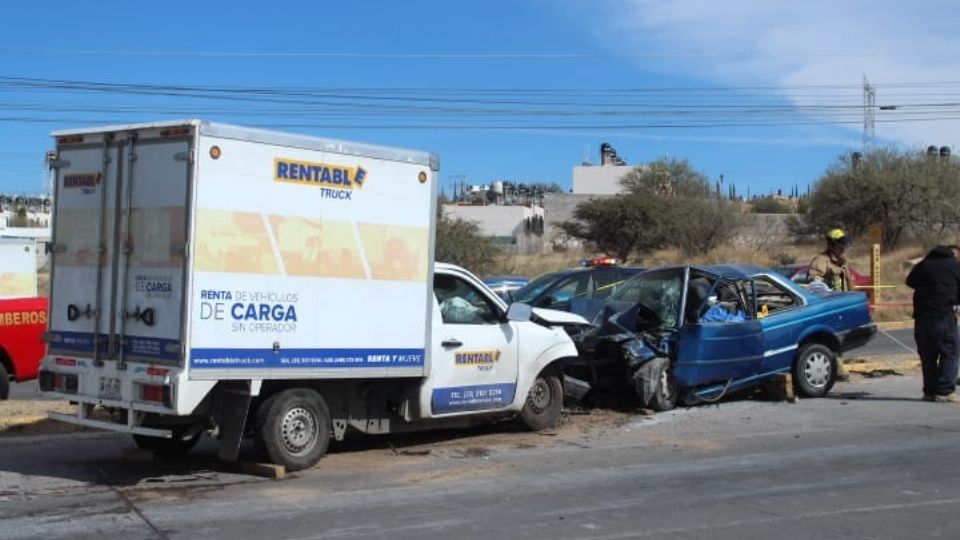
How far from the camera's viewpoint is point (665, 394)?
1162 cm

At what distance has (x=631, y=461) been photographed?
901 centimetres

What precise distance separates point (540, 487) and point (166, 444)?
3.51 m

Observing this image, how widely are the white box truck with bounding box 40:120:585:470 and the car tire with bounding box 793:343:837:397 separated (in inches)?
206

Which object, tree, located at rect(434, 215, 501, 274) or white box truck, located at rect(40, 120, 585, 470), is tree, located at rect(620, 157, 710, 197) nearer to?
tree, located at rect(434, 215, 501, 274)

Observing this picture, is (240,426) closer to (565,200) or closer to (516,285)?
(516,285)

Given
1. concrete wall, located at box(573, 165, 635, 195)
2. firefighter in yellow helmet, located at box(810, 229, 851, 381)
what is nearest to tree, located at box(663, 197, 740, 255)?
firefighter in yellow helmet, located at box(810, 229, 851, 381)

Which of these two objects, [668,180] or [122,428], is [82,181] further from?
[668,180]

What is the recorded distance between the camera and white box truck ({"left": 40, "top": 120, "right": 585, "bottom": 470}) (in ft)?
25.0

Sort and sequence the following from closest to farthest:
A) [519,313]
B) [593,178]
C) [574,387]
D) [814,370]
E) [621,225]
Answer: [519,313] → [574,387] → [814,370] → [621,225] → [593,178]

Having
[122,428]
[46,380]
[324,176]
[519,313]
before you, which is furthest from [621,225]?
[122,428]

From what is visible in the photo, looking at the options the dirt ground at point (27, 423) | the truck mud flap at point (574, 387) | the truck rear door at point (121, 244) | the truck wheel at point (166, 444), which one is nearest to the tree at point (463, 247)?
the truck mud flap at point (574, 387)

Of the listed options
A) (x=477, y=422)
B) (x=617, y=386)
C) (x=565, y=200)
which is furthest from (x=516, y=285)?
(x=565, y=200)

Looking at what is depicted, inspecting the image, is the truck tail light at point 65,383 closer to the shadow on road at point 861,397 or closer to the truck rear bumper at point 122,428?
the truck rear bumper at point 122,428

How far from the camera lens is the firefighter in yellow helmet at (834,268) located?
1420 centimetres
